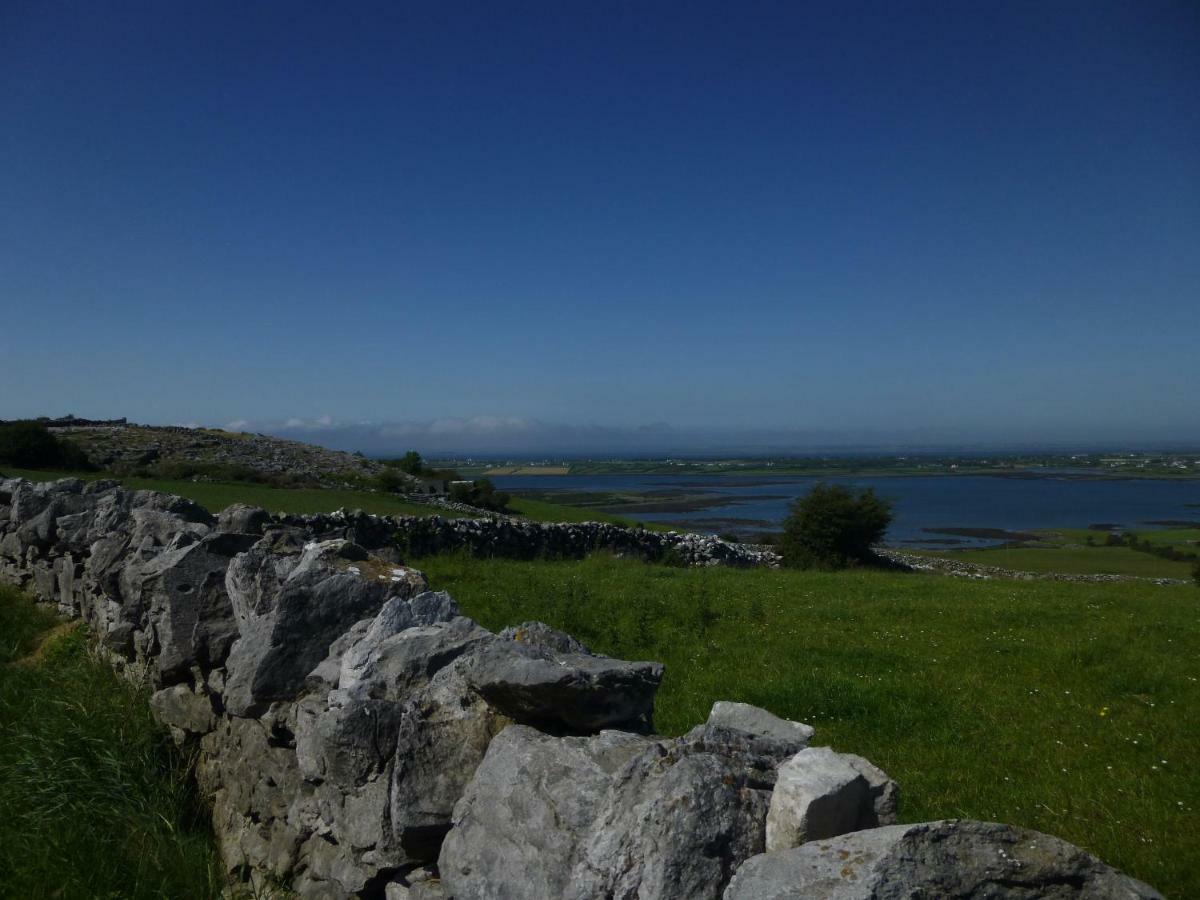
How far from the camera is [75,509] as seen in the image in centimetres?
1075

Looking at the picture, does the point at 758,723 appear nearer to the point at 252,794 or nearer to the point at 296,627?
the point at 296,627

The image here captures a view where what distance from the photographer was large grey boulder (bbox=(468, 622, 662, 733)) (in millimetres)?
3244

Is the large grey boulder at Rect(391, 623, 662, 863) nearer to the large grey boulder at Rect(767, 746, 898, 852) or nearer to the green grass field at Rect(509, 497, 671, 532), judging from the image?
the large grey boulder at Rect(767, 746, 898, 852)

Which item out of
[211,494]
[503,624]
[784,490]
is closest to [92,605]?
[503,624]

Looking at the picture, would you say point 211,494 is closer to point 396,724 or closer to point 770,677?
point 770,677

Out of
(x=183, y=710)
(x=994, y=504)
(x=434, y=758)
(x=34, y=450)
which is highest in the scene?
(x=34, y=450)

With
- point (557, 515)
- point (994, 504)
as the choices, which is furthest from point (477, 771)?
point (994, 504)

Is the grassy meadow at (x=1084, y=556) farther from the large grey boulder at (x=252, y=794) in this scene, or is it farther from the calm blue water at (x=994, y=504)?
the large grey boulder at (x=252, y=794)

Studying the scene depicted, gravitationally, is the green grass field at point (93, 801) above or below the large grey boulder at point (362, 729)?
below

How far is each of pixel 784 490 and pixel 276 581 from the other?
109396 millimetres

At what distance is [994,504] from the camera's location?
3573 inches

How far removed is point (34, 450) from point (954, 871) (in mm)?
32161

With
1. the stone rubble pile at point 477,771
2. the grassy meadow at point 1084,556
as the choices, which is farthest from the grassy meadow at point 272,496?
the grassy meadow at point 1084,556

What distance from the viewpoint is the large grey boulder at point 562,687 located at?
3.24m
